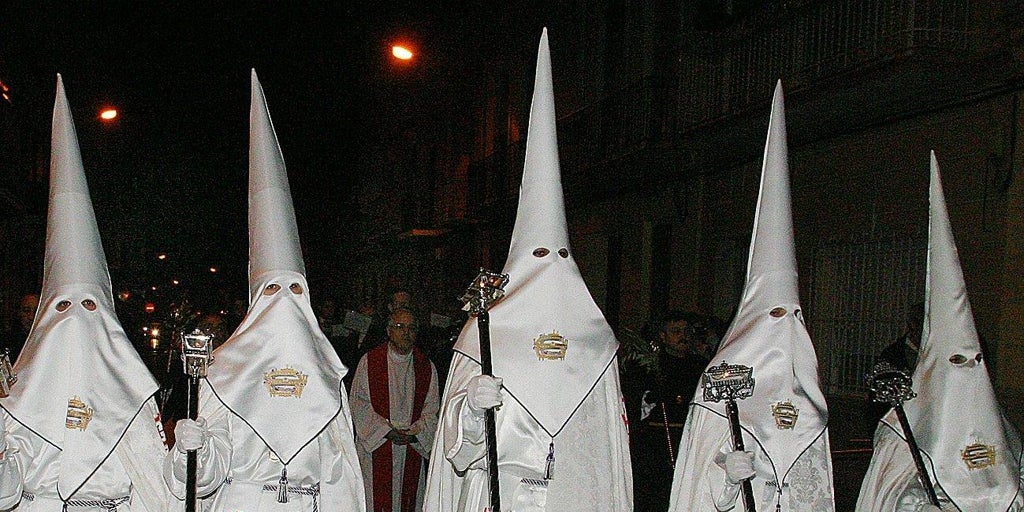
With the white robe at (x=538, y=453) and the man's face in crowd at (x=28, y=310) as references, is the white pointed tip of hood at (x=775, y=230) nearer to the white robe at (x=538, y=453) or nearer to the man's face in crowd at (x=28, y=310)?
the white robe at (x=538, y=453)

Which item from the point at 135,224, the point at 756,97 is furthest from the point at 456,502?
the point at 135,224

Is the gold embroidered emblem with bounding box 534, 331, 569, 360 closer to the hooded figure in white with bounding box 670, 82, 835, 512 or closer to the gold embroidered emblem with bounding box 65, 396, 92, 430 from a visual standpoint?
the hooded figure in white with bounding box 670, 82, 835, 512

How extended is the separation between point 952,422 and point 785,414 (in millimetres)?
842

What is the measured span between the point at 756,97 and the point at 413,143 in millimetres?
24435

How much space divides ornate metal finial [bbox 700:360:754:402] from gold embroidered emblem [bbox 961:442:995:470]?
1213mm

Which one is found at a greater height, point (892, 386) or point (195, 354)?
point (195, 354)

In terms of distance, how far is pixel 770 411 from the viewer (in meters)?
5.57

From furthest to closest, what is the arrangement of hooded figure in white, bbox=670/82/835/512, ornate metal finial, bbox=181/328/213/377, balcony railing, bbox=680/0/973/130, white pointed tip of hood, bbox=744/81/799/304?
balcony railing, bbox=680/0/973/130, white pointed tip of hood, bbox=744/81/799/304, hooded figure in white, bbox=670/82/835/512, ornate metal finial, bbox=181/328/213/377

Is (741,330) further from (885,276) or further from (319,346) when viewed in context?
(885,276)

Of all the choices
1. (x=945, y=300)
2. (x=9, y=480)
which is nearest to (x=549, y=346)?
(x=945, y=300)

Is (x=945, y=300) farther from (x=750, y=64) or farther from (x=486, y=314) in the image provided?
(x=750, y=64)

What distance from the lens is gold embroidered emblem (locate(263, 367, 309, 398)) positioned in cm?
553

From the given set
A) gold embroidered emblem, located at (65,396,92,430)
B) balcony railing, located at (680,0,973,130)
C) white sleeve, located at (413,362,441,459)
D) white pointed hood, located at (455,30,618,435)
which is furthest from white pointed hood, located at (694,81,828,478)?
balcony railing, located at (680,0,973,130)

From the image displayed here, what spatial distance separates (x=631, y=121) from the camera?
17281mm
